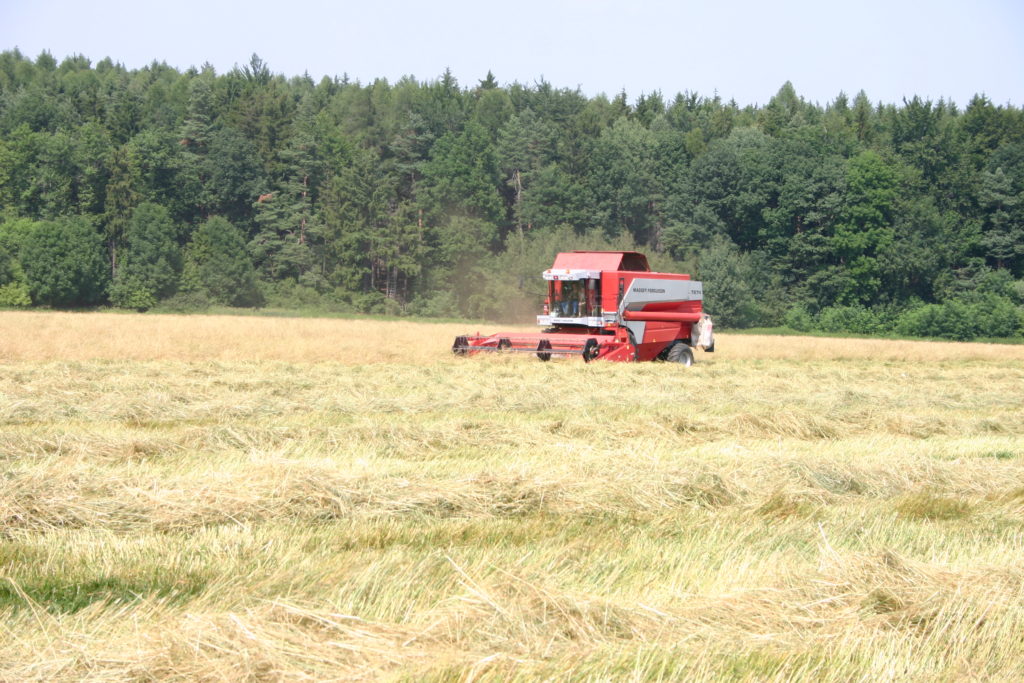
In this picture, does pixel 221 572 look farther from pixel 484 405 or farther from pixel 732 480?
pixel 484 405

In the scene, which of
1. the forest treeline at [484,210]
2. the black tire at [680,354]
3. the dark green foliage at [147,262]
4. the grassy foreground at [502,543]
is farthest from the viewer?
the forest treeline at [484,210]

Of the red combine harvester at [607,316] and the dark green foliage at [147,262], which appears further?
the dark green foliage at [147,262]

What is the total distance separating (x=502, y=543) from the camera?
5523 mm

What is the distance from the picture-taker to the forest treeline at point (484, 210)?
6775 centimetres

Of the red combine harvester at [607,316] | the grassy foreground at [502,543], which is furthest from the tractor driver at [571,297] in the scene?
the grassy foreground at [502,543]

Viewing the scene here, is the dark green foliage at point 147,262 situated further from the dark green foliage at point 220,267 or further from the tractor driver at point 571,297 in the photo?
the tractor driver at point 571,297

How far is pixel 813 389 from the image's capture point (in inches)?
679

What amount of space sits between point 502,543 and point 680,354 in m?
20.9

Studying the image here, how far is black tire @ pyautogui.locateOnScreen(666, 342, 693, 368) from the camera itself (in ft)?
84.6

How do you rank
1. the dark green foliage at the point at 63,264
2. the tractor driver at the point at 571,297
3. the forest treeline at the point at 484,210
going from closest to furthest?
the tractor driver at the point at 571,297, the dark green foliage at the point at 63,264, the forest treeline at the point at 484,210

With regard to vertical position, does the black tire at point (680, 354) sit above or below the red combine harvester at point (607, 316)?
below

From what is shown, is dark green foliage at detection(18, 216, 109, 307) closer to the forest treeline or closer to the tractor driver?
the forest treeline

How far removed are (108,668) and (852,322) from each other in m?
69.7

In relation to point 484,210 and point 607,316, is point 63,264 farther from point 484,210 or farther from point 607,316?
point 607,316
